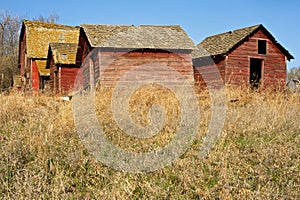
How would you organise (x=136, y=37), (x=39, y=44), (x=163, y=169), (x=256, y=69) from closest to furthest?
(x=163, y=169), (x=136, y=37), (x=256, y=69), (x=39, y=44)

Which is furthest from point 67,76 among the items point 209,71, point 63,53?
point 209,71

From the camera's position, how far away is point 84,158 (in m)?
4.38

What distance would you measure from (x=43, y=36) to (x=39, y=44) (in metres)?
0.83

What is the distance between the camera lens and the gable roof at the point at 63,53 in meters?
19.3

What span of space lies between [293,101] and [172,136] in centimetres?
473

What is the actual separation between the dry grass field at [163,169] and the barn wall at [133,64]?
9757 millimetres

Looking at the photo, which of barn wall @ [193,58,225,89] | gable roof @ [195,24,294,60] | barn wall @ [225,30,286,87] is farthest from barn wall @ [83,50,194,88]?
barn wall @ [225,30,286,87]

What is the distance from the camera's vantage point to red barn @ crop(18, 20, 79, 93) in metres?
24.0

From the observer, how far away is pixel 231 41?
1839 cm

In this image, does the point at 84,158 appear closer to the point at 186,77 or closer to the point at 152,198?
the point at 152,198

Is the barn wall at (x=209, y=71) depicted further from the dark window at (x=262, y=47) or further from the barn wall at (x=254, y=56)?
the dark window at (x=262, y=47)

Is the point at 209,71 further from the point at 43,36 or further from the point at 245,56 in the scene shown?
the point at 43,36

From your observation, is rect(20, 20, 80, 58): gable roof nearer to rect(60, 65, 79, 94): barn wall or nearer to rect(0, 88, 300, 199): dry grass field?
rect(60, 65, 79, 94): barn wall

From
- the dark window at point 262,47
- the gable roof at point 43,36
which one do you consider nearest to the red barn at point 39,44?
the gable roof at point 43,36
